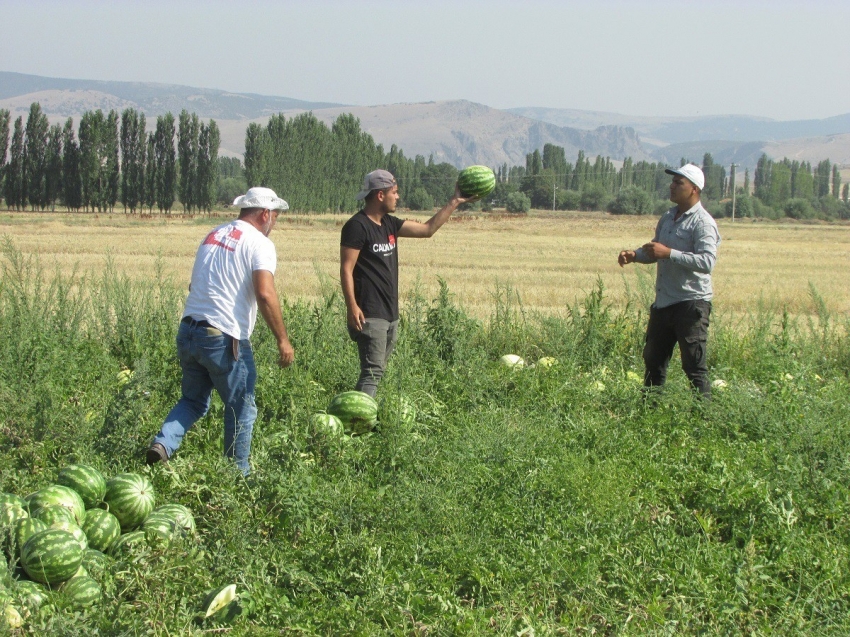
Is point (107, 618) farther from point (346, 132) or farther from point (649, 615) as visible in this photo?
point (346, 132)

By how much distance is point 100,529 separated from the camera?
14.5 ft

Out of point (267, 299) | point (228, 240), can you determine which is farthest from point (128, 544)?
point (228, 240)

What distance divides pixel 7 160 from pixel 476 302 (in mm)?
63966

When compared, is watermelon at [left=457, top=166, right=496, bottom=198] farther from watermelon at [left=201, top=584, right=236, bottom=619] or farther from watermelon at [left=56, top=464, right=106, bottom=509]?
watermelon at [left=201, top=584, right=236, bottom=619]

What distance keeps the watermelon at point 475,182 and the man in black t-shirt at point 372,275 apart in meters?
0.92

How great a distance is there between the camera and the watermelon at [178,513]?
4427 mm

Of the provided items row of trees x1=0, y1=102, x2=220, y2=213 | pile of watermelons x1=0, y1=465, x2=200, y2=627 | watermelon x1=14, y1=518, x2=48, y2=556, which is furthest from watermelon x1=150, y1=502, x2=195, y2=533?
row of trees x1=0, y1=102, x2=220, y2=213

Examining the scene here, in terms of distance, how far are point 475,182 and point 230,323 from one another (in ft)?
9.90

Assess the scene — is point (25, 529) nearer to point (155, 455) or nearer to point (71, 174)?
point (155, 455)

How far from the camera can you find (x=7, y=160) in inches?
2692

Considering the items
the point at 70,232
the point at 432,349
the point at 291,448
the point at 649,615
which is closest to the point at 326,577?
the point at 291,448

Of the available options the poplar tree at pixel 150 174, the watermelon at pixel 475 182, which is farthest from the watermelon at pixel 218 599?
the poplar tree at pixel 150 174

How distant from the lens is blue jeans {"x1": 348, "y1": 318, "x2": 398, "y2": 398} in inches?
253

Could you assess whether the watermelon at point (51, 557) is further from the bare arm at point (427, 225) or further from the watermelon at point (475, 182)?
the watermelon at point (475, 182)
